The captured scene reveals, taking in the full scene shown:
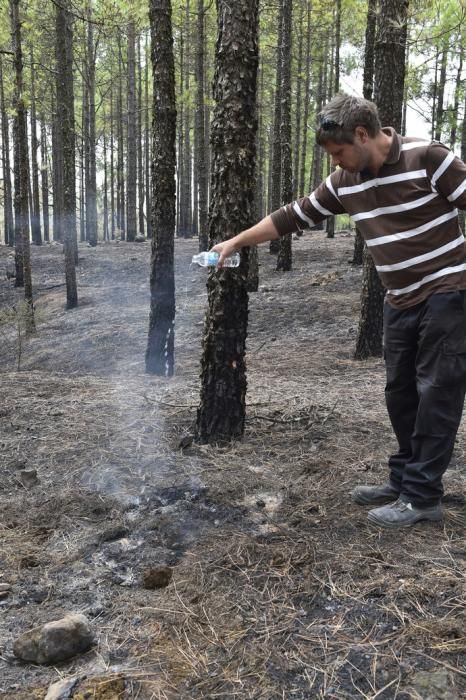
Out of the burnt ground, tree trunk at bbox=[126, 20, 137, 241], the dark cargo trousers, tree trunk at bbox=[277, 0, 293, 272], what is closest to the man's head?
the dark cargo trousers

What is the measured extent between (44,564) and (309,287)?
10721 millimetres

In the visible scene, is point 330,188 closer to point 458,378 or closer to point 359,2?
point 458,378

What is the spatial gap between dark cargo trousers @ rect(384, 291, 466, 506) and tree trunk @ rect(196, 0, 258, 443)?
140cm

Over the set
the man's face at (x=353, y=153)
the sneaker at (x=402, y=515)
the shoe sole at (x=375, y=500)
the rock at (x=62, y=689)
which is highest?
the man's face at (x=353, y=153)

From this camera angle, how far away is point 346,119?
2.78 meters

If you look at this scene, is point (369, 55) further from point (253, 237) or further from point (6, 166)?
point (6, 166)

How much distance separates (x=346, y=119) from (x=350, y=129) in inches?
2.0

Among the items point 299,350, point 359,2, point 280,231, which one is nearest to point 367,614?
point 280,231

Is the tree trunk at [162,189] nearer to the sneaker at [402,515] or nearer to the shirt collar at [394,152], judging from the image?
the shirt collar at [394,152]

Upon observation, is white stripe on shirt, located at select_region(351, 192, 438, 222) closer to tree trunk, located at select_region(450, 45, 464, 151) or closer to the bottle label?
the bottle label

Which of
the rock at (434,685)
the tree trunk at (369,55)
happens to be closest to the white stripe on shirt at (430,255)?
the rock at (434,685)

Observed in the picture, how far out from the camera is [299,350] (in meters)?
8.88

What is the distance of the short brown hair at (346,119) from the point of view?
278 cm

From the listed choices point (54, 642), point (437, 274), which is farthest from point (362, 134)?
point (54, 642)
